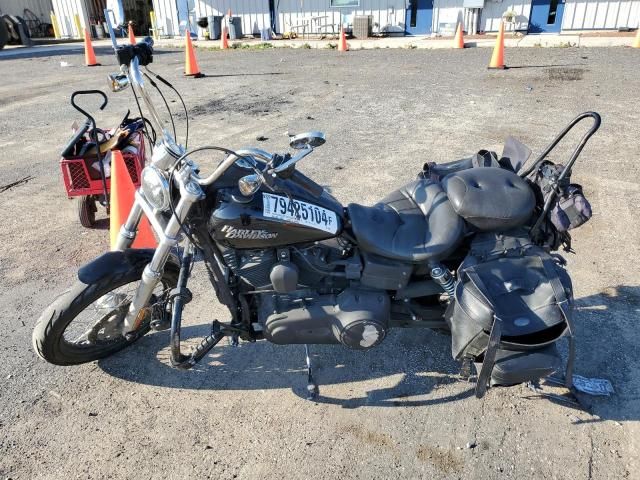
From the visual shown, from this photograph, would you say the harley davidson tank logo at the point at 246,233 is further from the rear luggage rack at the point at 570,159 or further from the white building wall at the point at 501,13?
the white building wall at the point at 501,13

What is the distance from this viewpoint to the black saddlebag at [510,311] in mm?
2316

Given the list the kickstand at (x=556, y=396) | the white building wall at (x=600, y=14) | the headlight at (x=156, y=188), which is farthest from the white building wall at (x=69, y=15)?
the kickstand at (x=556, y=396)

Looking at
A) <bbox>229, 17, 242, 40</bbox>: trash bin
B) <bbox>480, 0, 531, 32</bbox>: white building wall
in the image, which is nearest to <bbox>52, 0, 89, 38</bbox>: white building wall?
<bbox>229, 17, 242, 40</bbox>: trash bin

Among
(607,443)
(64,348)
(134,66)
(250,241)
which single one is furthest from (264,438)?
(134,66)

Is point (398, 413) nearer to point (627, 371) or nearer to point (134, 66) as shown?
point (627, 371)

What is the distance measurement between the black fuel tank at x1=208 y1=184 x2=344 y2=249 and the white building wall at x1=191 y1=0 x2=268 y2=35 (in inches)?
823

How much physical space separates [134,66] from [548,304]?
231 centimetres

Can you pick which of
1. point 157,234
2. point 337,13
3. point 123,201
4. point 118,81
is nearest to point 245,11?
point 337,13

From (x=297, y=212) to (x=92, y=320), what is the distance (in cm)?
187

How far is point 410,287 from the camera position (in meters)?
2.68

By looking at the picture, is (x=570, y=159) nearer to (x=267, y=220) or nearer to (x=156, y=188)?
(x=267, y=220)

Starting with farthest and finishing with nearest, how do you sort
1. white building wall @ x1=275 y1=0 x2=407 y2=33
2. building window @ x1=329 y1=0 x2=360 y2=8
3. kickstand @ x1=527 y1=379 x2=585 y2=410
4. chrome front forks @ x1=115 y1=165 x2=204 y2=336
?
building window @ x1=329 y1=0 x2=360 y2=8
white building wall @ x1=275 y1=0 x2=407 y2=33
kickstand @ x1=527 y1=379 x2=585 y2=410
chrome front forks @ x1=115 y1=165 x2=204 y2=336

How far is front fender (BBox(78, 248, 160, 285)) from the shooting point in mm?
2736

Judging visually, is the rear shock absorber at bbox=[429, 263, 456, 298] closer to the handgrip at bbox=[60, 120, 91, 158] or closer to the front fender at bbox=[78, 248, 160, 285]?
the front fender at bbox=[78, 248, 160, 285]
